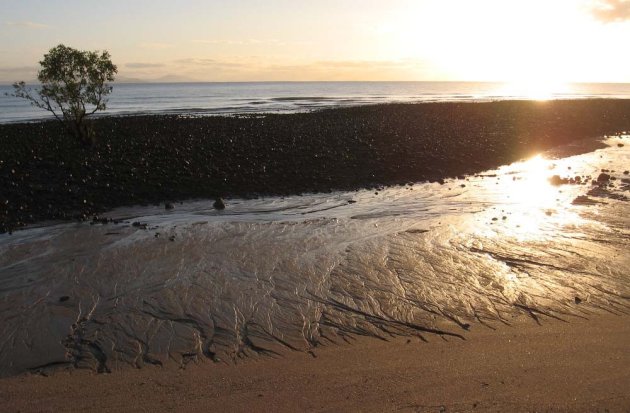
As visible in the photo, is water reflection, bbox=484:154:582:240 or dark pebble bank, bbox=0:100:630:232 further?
dark pebble bank, bbox=0:100:630:232

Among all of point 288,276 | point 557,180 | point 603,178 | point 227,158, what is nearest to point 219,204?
point 227,158

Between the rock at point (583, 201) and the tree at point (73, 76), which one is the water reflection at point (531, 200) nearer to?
the rock at point (583, 201)

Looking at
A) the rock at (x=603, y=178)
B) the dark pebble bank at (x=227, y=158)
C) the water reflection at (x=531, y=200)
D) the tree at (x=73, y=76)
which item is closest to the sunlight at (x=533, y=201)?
the water reflection at (x=531, y=200)

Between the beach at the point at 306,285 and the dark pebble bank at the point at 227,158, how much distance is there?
0.53 ft

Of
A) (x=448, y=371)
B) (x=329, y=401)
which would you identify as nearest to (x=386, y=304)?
(x=448, y=371)

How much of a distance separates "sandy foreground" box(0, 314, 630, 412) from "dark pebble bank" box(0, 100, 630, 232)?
31.1 feet

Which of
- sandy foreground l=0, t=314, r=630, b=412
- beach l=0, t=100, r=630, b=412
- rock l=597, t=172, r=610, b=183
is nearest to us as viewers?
sandy foreground l=0, t=314, r=630, b=412

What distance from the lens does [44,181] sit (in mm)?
17516

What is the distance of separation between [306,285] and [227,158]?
43.4ft

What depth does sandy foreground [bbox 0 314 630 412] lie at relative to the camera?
5.89 meters

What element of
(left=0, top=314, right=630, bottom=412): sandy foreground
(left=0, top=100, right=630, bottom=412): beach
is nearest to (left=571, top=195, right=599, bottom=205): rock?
(left=0, top=100, right=630, bottom=412): beach

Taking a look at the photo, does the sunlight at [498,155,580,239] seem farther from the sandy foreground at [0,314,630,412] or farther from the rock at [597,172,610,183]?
the sandy foreground at [0,314,630,412]

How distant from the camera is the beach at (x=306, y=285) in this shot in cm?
632

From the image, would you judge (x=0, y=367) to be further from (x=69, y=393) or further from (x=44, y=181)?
(x=44, y=181)
